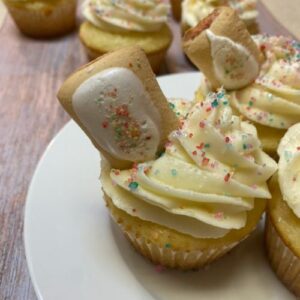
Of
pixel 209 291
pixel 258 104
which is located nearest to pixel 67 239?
pixel 209 291

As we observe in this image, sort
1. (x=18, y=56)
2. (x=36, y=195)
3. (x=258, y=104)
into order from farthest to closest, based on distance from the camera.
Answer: (x=18, y=56)
(x=258, y=104)
(x=36, y=195)

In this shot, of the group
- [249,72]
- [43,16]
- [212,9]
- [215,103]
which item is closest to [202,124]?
[215,103]

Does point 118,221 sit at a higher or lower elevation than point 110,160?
lower

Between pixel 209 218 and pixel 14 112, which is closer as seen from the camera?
pixel 209 218

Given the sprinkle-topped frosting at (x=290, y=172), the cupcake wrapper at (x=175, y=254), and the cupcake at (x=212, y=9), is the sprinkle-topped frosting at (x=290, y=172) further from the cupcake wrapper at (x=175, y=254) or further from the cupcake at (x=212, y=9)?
the cupcake at (x=212, y=9)

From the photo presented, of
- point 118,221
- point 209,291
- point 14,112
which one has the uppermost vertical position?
point 118,221

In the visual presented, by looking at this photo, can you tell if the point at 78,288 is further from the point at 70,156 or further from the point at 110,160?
the point at 70,156

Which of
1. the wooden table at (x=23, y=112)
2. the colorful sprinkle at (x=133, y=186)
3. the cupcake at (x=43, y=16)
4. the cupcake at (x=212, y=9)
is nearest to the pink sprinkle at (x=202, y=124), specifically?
the colorful sprinkle at (x=133, y=186)
